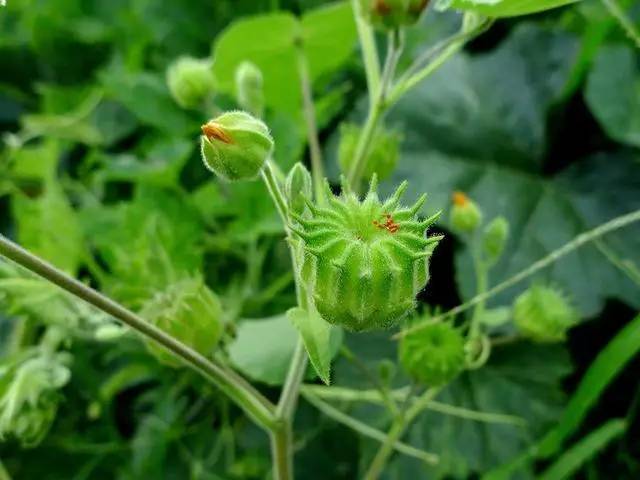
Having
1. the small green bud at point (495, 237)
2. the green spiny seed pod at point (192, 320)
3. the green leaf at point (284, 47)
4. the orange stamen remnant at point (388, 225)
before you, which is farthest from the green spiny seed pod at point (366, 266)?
the green leaf at point (284, 47)

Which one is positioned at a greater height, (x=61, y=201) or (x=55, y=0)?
(x=55, y=0)

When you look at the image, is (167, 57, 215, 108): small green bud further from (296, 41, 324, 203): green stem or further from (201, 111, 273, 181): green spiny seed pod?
(201, 111, 273, 181): green spiny seed pod

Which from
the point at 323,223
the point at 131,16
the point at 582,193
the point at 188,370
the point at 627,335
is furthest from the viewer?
the point at 131,16

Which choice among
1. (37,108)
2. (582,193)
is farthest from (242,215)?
(37,108)

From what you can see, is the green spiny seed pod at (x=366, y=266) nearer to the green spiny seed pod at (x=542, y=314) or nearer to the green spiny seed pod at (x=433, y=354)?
the green spiny seed pod at (x=433, y=354)

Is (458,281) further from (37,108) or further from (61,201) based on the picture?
(37,108)

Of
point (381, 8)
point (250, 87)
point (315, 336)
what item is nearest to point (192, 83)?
point (250, 87)
